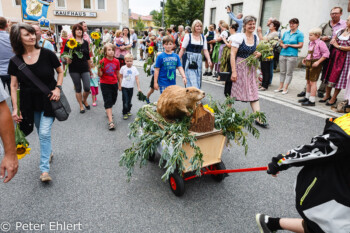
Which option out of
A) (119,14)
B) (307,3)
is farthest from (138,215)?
(119,14)

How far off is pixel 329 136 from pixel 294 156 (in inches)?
11.1

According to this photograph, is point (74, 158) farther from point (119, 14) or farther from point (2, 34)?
point (119, 14)


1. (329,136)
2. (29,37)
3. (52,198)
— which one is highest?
(29,37)

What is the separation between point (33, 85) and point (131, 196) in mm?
1843

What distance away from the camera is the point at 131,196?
289 cm

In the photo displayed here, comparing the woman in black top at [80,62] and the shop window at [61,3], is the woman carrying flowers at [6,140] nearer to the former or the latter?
the woman in black top at [80,62]

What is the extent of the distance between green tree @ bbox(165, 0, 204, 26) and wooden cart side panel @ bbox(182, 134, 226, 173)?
3921 centimetres

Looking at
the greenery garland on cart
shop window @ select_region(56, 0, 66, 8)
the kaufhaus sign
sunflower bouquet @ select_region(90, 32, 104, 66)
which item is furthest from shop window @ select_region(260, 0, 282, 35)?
shop window @ select_region(56, 0, 66, 8)

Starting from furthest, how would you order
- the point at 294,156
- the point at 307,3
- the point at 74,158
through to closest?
the point at 307,3, the point at 74,158, the point at 294,156

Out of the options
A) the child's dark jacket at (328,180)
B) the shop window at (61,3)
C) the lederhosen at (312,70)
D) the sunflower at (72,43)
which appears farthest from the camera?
the shop window at (61,3)

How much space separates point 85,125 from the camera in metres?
5.20

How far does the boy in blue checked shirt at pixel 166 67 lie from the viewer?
442cm

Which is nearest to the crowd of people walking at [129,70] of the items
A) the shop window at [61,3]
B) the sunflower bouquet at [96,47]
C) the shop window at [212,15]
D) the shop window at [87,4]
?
the sunflower bouquet at [96,47]

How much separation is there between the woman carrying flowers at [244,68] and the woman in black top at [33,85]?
3.26 metres
